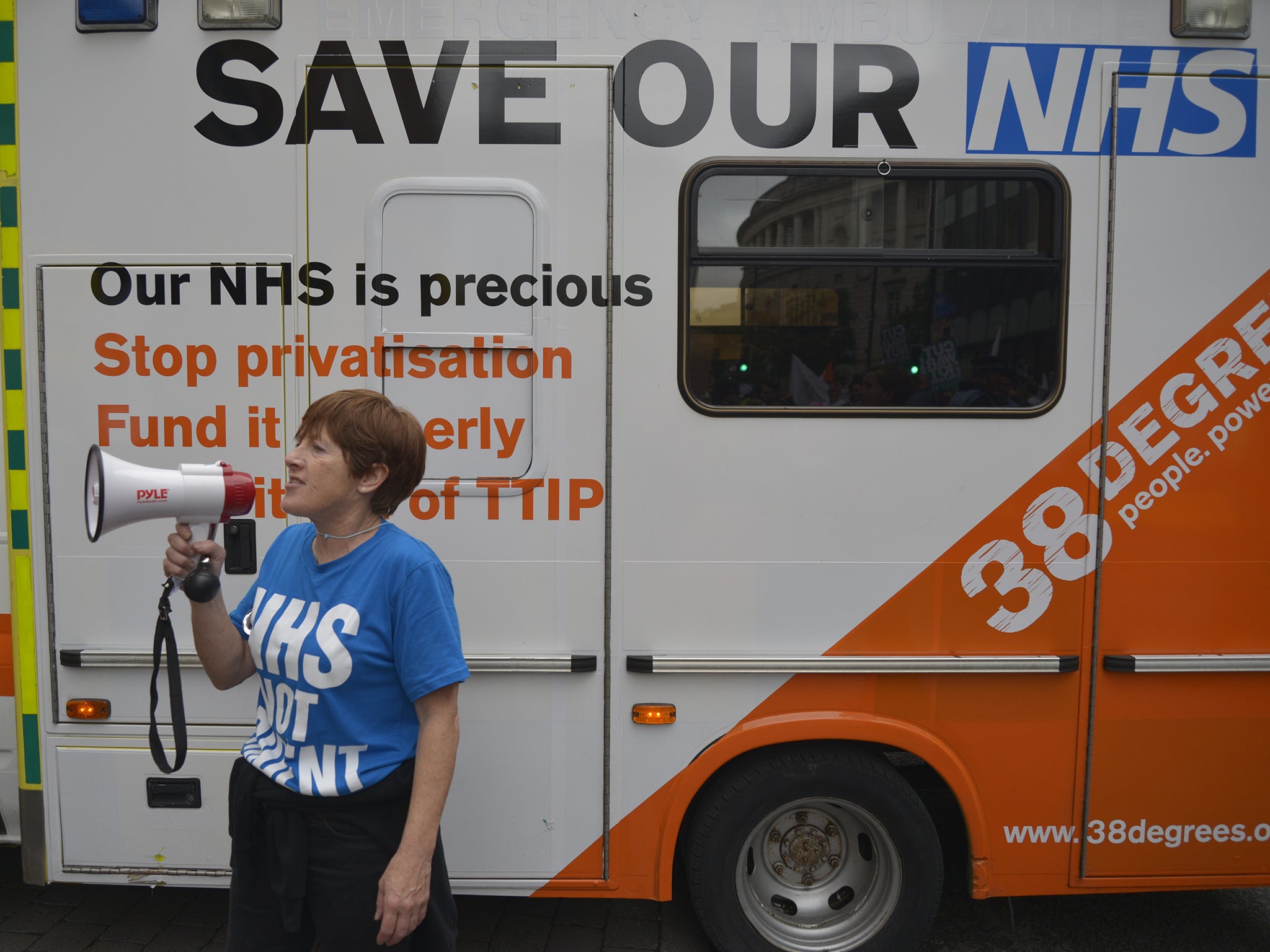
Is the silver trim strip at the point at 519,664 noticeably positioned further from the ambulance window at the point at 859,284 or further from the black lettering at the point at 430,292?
the black lettering at the point at 430,292

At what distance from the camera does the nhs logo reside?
2537 millimetres

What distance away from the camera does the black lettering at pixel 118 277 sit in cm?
256

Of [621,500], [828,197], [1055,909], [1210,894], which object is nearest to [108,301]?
[621,500]

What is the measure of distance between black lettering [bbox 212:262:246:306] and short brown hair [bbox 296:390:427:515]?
97 cm

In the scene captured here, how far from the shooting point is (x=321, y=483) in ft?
5.85

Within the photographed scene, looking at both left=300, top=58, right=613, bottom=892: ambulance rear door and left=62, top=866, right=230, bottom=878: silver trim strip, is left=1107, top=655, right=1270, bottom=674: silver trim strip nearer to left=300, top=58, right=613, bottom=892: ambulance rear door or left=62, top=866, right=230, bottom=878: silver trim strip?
left=300, top=58, right=613, bottom=892: ambulance rear door

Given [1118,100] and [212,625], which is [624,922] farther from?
[1118,100]

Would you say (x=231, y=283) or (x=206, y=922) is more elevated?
(x=231, y=283)

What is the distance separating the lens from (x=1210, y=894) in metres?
3.37

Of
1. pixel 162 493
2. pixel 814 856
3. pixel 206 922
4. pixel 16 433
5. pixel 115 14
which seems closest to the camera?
pixel 162 493

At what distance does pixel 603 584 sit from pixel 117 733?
1669mm

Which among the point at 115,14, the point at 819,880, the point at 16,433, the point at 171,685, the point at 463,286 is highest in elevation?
the point at 115,14

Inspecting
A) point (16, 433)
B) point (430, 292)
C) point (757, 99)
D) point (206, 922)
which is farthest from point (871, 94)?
point (206, 922)

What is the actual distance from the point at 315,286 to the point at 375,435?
1.03m
